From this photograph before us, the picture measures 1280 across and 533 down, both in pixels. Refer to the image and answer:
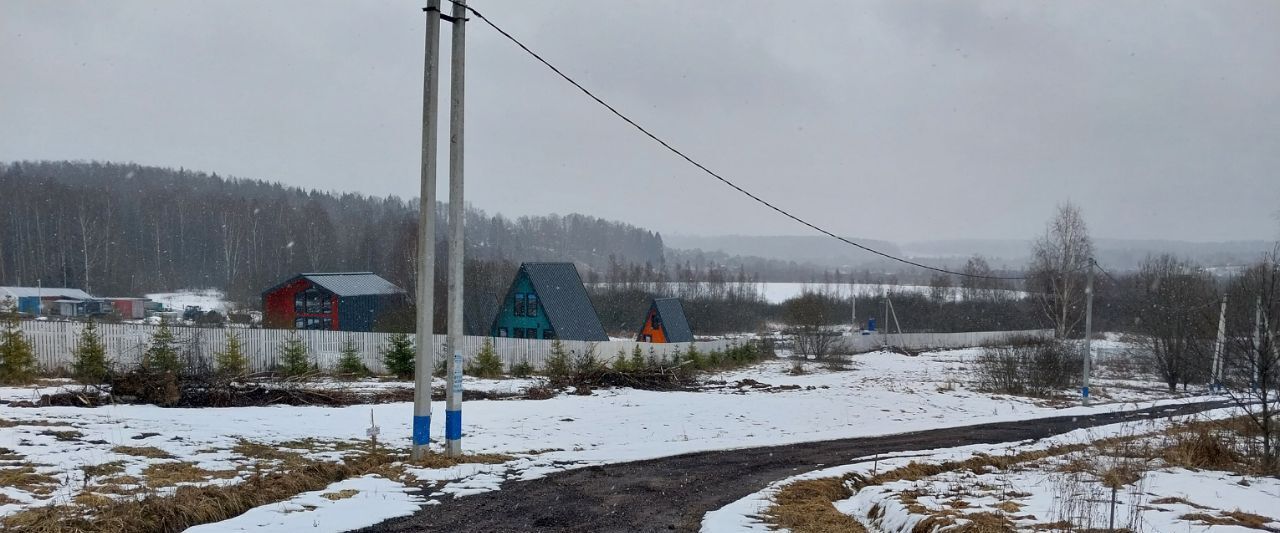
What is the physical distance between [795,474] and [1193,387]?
131 feet

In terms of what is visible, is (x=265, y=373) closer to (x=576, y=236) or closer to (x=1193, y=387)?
(x=1193, y=387)

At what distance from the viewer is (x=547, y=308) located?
41688 millimetres

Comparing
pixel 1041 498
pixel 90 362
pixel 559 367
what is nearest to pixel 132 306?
pixel 90 362

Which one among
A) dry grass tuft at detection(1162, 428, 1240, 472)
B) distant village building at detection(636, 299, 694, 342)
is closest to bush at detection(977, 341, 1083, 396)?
distant village building at detection(636, 299, 694, 342)

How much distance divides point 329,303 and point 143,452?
131ft

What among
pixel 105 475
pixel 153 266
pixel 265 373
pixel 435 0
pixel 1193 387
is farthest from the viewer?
pixel 153 266

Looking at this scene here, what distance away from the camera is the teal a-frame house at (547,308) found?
41844 mm

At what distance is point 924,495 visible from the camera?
8828 mm

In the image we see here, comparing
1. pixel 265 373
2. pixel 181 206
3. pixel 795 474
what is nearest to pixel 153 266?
pixel 181 206

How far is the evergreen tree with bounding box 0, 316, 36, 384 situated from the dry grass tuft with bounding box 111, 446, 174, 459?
11265mm

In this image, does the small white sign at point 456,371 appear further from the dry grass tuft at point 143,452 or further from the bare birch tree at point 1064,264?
the bare birch tree at point 1064,264

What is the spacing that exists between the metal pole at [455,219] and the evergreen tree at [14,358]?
13.4 metres

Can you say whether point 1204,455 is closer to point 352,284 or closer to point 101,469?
point 101,469

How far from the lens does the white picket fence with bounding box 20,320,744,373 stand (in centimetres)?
2630
